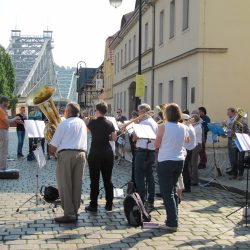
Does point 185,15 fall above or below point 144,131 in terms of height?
above

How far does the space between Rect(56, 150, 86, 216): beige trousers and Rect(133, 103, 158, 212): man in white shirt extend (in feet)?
4.00

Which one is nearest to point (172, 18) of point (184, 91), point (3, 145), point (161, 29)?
point (161, 29)

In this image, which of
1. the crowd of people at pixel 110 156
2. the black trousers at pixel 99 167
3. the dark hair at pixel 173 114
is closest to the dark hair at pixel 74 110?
the crowd of people at pixel 110 156

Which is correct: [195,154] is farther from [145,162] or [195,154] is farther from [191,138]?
[145,162]

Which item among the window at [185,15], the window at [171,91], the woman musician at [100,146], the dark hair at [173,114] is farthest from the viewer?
the window at [171,91]

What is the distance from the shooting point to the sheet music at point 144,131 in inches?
333

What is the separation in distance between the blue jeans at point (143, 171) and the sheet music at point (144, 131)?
1.58ft

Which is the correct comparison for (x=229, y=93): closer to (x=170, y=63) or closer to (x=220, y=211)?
(x=170, y=63)

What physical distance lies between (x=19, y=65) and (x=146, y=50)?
446 feet

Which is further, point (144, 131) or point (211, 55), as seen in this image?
point (211, 55)

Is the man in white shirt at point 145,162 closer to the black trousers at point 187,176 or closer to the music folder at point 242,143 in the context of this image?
the music folder at point 242,143

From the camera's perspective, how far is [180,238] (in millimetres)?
7246

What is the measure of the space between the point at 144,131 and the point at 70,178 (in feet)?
4.82

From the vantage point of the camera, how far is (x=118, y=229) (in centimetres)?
769
